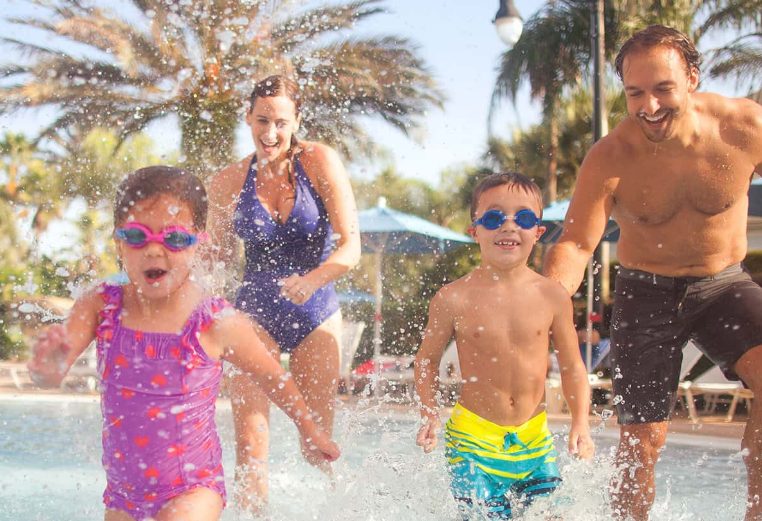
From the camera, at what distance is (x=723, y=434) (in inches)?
297

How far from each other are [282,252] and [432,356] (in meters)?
0.92

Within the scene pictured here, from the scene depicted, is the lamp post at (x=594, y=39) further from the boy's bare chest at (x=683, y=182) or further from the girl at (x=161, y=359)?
the girl at (x=161, y=359)

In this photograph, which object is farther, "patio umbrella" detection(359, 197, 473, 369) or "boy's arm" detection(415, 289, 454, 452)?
"patio umbrella" detection(359, 197, 473, 369)

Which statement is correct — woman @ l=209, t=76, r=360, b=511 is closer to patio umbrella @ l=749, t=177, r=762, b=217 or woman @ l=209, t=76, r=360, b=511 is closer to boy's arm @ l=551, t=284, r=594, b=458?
boy's arm @ l=551, t=284, r=594, b=458

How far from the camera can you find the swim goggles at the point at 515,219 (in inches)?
122

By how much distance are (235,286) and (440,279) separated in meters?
18.8

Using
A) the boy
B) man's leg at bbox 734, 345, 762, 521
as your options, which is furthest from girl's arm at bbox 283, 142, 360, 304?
man's leg at bbox 734, 345, 762, 521

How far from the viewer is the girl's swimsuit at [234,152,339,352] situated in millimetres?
3725

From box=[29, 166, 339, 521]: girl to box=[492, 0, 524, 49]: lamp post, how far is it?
22.8 feet

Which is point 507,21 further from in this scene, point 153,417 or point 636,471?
point 153,417

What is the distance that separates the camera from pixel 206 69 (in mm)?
12984

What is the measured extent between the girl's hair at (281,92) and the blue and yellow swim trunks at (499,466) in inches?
53.3

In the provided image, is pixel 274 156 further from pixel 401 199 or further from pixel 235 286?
pixel 401 199

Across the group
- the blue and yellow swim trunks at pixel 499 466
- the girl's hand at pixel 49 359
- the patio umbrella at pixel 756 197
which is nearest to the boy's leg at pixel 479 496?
the blue and yellow swim trunks at pixel 499 466
